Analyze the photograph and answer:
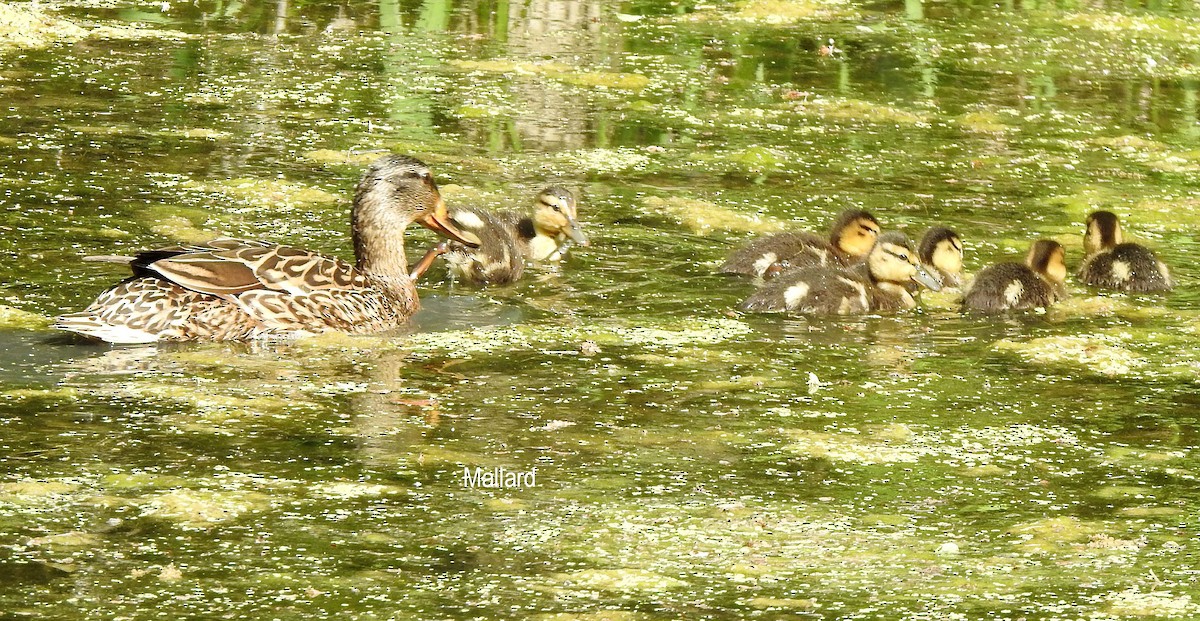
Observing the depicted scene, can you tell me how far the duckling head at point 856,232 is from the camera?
724 cm

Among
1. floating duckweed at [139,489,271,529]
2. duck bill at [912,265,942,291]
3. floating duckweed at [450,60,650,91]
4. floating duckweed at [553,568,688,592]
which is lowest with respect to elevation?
floating duckweed at [553,568,688,592]

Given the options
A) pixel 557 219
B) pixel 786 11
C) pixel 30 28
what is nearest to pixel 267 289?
pixel 557 219

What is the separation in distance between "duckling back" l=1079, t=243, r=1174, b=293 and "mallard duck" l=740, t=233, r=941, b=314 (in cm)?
67

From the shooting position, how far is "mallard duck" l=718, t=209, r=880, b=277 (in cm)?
695

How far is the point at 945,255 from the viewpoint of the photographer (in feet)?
22.8

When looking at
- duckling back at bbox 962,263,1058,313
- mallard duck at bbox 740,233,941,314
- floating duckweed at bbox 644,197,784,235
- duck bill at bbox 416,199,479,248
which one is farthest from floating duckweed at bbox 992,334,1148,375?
duck bill at bbox 416,199,479,248

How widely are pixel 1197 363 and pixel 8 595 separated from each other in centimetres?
380

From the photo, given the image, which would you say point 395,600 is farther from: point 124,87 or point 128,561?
point 124,87

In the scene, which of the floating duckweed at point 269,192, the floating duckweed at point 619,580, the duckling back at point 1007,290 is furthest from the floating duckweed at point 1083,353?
the floating duckweed at point 269,192

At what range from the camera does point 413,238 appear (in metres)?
7.68

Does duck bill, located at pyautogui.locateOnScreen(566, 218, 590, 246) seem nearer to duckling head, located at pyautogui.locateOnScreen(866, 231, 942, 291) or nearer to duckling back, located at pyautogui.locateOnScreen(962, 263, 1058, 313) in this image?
duckling head, located at pyautogui.locateOnScreen(866, 231, 942, 291)

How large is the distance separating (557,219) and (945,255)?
4.76ft

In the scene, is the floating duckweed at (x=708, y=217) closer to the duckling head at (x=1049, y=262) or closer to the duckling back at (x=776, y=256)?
the duckling back at (x=776, y=256)

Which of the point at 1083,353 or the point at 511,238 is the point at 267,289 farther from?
the point at 1083,353
